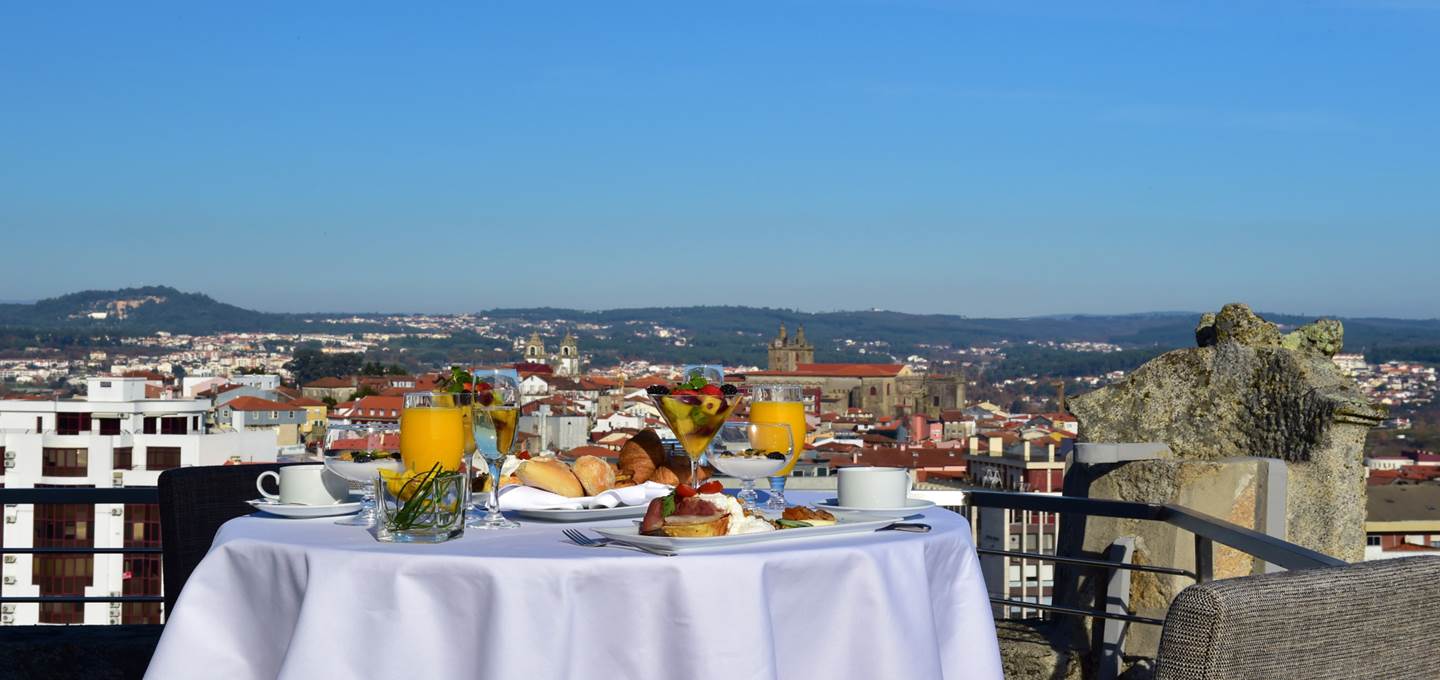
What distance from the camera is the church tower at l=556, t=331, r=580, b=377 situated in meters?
92.9

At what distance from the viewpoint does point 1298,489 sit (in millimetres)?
3465

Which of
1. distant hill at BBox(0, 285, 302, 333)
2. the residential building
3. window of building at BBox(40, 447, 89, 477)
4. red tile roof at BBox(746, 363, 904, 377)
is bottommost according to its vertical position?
the residential building

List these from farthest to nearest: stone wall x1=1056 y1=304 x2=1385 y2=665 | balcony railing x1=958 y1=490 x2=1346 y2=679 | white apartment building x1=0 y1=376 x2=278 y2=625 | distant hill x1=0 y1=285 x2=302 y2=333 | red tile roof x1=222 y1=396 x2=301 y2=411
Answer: distant hill x1=0 y1=285 x2=302 y2=333
red tile roof x1=222 y1=396 x2=301 y2=411
white apartment building x1=0 y1=376 x2=278 y2=625
stone wall x1=1056 y1=304 x2=1385 y2=665
balcony railing x1=958 y1=490 x2=1346 y2=679

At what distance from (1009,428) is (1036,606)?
58393mm

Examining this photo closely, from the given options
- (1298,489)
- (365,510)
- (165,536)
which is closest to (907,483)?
(365,510)

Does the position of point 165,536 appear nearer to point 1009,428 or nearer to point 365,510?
point 365,510

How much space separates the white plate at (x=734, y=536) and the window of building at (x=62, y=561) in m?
22.4

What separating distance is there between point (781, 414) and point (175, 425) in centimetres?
3442

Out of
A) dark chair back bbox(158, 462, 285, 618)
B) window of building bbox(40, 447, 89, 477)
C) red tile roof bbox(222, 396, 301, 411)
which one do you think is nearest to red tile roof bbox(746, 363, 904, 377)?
red tile roof bbox(222, 396, 301, 411)

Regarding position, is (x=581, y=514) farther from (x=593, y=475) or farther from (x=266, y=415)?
(x=266, y=415)

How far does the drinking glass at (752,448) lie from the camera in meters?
1.94

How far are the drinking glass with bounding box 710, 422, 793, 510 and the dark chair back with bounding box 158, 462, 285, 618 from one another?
931 mm

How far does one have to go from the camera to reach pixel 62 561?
22578 mm

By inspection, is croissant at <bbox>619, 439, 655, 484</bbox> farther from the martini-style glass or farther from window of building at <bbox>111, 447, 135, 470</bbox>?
window of building at <bbox>111, 447, 135, 470</bbox>
